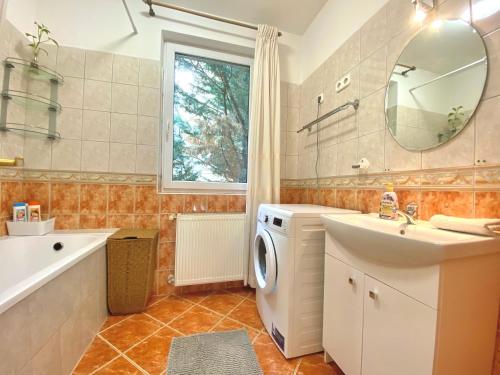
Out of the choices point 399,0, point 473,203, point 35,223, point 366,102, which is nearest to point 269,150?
point 366,102

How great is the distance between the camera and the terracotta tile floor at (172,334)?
1.18m

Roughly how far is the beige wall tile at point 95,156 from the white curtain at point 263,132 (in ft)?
3.96

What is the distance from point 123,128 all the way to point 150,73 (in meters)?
0.54

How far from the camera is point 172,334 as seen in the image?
145cm

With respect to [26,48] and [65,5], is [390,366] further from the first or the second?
[65,5]

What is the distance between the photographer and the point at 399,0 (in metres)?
1.23

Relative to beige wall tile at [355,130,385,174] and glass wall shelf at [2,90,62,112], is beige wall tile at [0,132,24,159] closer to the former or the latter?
glass wall shelf at [2,90,62,112]

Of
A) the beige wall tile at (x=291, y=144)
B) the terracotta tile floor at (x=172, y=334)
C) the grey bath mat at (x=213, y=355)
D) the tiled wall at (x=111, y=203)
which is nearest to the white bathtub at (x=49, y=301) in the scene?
the terracotta tile floor at (x=172, y=334)

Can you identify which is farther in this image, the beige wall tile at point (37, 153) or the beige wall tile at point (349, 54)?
the beige wall tile at point (37, 153)

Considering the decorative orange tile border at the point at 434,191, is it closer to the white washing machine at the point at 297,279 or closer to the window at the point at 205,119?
the white washing machine at the point at 297,279

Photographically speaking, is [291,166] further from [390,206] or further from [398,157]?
[390,206]

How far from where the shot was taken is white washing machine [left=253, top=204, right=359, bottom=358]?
48.2 inches

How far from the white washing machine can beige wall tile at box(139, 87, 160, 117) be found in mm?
1420

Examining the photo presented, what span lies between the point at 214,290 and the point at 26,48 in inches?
96.5
